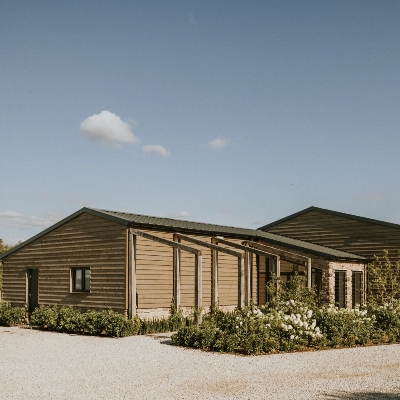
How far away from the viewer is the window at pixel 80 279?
2275 cm

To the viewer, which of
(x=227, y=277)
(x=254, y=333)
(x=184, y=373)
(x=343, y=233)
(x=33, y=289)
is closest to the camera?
(x=184, y=373)

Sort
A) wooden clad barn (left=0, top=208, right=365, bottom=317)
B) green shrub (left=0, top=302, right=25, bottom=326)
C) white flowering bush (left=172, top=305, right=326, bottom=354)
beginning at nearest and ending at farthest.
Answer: white flowering bush (left=172, top=305, right=326, bottom=354) < wooden clad barn (left=0, top=208, right=365, bottom=317) < green shrub (left=0, top=302, right=25, bottom=326)

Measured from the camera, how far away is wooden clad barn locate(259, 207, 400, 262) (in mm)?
27639

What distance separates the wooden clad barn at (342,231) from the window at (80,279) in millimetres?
12615

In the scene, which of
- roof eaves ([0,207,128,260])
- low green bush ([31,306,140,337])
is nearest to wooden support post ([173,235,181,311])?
low green bush ([31,306,140,337])

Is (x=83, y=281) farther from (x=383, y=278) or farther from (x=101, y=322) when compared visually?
(x=383, y=278)

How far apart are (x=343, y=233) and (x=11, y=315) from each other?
1702 cm

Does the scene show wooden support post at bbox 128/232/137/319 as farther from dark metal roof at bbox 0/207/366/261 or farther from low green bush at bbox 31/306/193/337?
dark metal roof at bbox 0/207/366/261

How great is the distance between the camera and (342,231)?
96.0 feet

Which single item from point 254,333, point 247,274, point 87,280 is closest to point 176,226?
point 87,280

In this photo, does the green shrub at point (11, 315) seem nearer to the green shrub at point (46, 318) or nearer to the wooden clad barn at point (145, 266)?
the wooden clad barn at point (145, 266)

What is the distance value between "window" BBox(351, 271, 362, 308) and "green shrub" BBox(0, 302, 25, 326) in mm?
16051

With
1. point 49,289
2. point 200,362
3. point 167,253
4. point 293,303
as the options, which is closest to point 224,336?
point 200,362

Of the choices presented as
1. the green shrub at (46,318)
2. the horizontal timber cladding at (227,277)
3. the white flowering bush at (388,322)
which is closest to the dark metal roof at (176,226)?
the horizontal timber cladding at (227,277)
